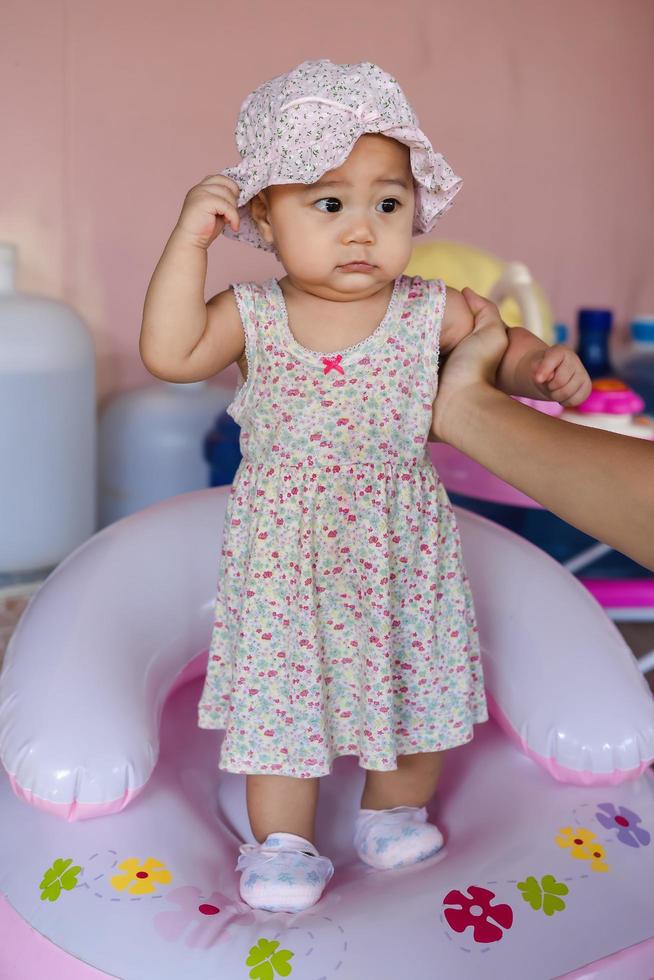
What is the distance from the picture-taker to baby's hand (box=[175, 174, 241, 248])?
0.91 meters

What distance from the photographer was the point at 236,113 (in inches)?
79.0

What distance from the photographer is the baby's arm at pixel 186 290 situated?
0.91 metres

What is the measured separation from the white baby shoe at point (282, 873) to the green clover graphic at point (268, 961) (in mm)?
74

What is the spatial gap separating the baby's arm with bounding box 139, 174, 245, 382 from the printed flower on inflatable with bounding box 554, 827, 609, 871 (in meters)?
0.52

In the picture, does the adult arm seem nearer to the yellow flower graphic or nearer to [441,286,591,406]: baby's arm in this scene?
[441,286,591,406]: baby's arm

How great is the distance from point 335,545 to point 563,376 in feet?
0.80

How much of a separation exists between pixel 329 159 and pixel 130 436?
1148mm

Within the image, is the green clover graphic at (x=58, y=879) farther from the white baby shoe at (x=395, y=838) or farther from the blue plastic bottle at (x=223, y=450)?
the blue plastic bottle at (x=223, y=450)

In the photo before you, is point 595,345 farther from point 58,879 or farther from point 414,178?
point 58,879

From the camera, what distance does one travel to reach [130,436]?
1.97m

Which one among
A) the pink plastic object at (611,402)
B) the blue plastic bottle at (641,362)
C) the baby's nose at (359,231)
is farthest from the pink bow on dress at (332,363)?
the blue plastic bottle at (641,362)

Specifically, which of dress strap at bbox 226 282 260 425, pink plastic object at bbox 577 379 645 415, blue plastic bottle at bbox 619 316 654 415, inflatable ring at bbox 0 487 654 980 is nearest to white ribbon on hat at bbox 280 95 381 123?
dress strap at bbox 226 282 260 425

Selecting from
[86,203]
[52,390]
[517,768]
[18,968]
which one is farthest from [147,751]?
[86,203]

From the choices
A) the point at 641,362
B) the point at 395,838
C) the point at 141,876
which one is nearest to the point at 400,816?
the point at 395,838
